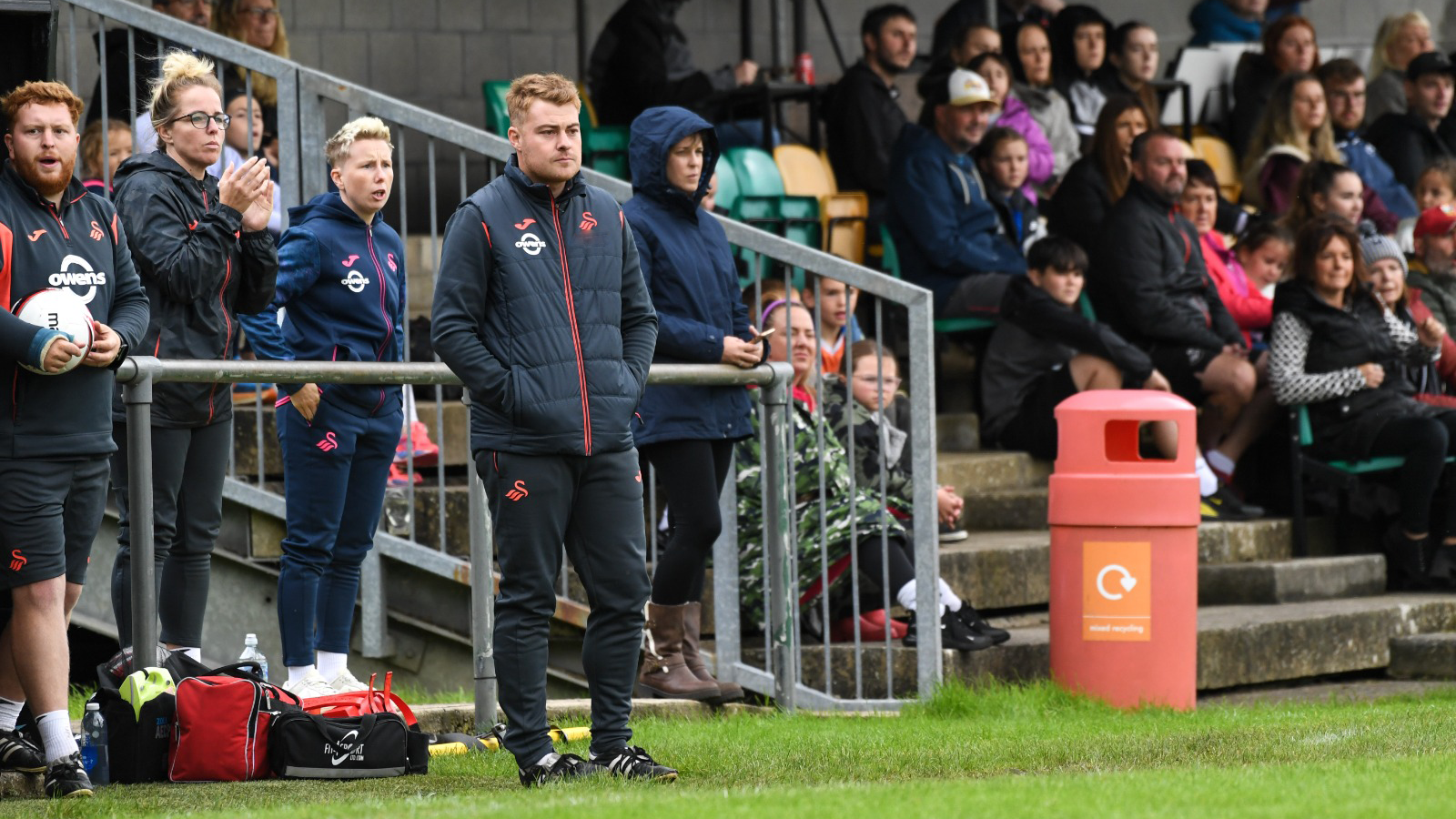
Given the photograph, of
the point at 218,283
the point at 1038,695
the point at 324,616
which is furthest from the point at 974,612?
the point at 218,283

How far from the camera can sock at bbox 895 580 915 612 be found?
804cm

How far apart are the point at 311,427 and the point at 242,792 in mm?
1442

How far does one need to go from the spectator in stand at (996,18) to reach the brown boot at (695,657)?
6.54 m

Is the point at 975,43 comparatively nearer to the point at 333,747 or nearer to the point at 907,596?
the point at 907,596

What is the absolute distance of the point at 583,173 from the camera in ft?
25.3

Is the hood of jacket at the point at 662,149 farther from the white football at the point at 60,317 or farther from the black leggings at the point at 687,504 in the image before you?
the white football at the point at 60,317

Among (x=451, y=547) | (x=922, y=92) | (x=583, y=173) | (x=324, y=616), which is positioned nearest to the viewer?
(x=324, y=616)

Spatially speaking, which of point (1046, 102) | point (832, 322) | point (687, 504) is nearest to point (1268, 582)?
point (832, 322)

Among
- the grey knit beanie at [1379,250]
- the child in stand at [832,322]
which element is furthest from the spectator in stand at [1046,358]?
the grey knit beanie at [1379,250]

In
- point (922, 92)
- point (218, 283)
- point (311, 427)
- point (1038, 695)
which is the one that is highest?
point (922, 92)

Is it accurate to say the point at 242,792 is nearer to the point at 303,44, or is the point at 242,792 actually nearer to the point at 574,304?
the point at 574,304

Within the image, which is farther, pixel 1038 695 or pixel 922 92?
pixel 922 92

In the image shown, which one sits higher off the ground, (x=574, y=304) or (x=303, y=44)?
(x=303, y=44)

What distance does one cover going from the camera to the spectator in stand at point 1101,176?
11422 mm
